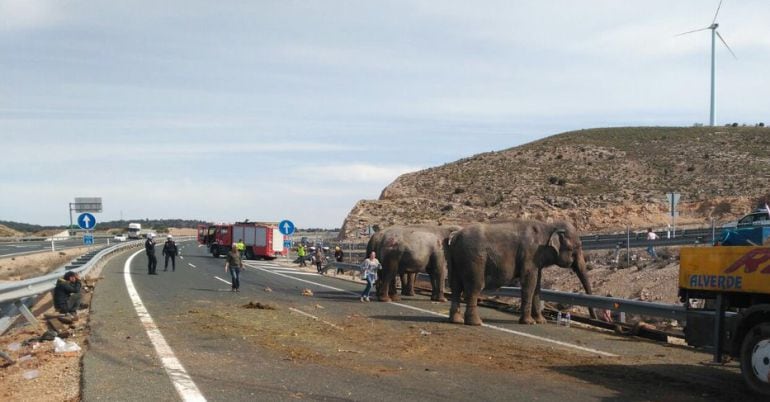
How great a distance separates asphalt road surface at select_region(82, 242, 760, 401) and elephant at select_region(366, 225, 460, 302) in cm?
323

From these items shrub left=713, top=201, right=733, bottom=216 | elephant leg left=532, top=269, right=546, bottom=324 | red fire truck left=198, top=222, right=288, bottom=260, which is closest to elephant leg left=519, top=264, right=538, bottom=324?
elephant leg left=532, top=269, right=546, bottom=324

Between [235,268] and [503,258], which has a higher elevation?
[503,258]

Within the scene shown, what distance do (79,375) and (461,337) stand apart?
6.65 m

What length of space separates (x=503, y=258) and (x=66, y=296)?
992 centimetres

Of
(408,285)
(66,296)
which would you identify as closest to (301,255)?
(408,285)

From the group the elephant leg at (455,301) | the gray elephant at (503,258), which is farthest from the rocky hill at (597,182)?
the elephant leg at (455,301)

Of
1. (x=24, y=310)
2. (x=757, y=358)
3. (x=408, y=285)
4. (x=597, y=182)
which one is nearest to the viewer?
(x=757, y=358)

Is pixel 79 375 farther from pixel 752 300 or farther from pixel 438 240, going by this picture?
pixel 438 240

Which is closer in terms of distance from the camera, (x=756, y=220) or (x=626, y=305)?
(x=626, y=305)

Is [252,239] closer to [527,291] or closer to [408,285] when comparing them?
[408,285]

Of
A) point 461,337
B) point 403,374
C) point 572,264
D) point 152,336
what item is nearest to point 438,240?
point 572,264

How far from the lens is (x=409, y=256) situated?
864 inches

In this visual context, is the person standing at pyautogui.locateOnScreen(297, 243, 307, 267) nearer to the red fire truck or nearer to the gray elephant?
the red fire truck

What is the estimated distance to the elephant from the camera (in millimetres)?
21703
